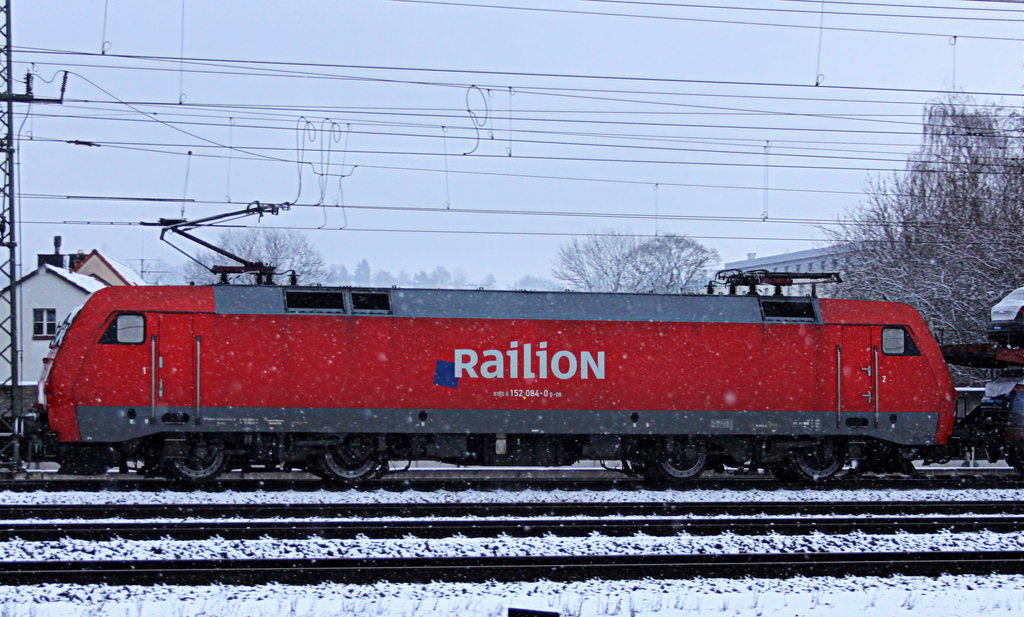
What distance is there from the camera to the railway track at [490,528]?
9.98 m

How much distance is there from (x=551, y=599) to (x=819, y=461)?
30.2 feet

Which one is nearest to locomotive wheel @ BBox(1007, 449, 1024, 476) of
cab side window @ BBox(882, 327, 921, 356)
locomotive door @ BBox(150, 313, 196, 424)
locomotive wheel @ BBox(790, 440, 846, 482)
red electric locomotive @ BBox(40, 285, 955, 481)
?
red electric locomotive @ BBox(40, 285, 955, 481)

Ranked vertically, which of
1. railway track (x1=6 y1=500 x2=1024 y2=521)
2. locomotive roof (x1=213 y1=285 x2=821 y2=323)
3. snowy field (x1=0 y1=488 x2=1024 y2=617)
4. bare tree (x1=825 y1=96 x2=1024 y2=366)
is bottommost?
railway track (x1=6 y1=500 x2=1024 y2=521)

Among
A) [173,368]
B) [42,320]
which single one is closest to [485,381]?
[173,368]

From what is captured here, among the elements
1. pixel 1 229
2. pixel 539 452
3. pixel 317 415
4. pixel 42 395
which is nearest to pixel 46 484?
pixel 42 395

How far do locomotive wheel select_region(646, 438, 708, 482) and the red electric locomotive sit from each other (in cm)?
4

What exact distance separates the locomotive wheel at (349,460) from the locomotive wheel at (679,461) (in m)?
4.82

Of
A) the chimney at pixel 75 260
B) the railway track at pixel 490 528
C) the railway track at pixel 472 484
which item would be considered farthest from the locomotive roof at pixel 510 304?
the chimney at pixel 75 260

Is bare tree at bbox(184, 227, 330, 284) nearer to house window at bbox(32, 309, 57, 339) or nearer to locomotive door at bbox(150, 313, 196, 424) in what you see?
house window at bbox(32, 309, 57, 339)

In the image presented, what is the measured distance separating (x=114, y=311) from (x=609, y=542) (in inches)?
346

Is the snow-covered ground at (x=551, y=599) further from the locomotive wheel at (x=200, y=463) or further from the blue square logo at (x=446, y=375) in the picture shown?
the blue square logo at (x=446, y=375)

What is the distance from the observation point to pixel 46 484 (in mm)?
13828

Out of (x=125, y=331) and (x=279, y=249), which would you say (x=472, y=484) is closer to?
(x=125, y=331)

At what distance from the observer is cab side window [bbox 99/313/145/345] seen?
13422mm
